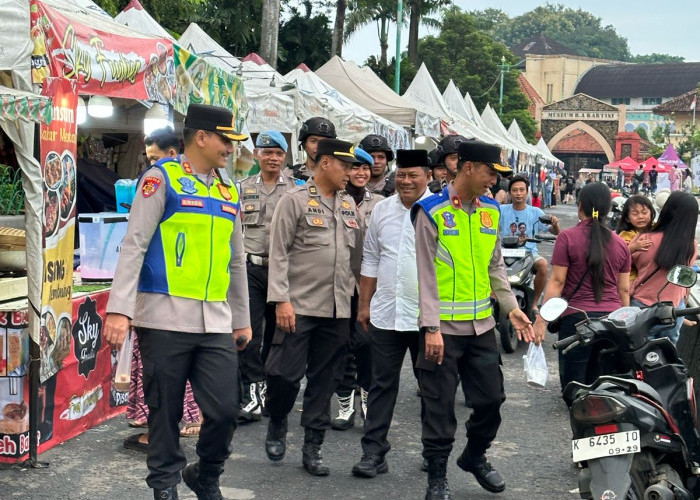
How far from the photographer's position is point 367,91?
66.8 feet

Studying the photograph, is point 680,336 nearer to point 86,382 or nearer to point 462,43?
point 86,382

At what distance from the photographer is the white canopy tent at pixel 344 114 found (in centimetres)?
1528

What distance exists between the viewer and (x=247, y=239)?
7.38m

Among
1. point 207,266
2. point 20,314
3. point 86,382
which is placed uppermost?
point 207,266

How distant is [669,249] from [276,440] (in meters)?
2.92

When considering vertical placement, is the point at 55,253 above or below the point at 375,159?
below

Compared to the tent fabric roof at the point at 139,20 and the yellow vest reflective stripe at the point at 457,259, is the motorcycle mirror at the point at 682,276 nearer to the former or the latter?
the yellow vest reflective stripe at the point at 457,259

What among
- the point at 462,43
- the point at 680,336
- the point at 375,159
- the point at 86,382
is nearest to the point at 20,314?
the point at 86,382

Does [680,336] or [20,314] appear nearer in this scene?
[20,314]

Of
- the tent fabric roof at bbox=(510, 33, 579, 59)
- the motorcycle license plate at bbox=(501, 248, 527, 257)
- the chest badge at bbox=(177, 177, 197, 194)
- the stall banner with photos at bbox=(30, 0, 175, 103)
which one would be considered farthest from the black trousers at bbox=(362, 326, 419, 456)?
the tent fabric roof at bbox=(510, 33, 579, 59)

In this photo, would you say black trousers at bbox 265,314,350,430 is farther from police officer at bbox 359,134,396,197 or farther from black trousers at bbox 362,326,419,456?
police officer at bbox 359,134,396,197

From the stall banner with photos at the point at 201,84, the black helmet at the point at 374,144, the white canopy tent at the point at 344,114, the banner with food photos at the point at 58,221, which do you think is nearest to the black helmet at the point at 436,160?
the black helmet at the point at 374,144

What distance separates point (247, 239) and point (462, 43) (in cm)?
5330

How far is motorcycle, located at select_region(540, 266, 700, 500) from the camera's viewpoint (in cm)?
436
